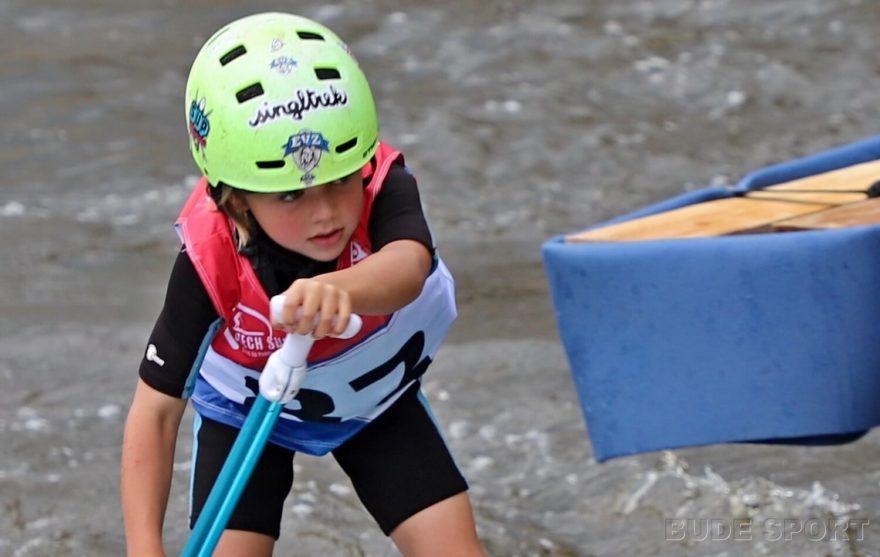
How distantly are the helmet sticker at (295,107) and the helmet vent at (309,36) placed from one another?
15 cm

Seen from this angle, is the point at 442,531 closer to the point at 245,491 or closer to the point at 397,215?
the point at 245,491

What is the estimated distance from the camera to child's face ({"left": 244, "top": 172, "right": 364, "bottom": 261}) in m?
2.85

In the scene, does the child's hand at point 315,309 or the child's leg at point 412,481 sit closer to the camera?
the child's hand at point 315,309

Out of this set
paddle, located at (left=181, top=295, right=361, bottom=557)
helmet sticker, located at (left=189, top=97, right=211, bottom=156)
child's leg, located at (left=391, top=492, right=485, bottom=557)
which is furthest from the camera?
child's leg, located at (left=391, top=492, right=485, bottom=557)

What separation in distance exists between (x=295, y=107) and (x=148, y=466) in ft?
2.36

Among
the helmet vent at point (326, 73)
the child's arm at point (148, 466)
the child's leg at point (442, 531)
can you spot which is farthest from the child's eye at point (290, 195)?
the child's leg at point (442, 531)

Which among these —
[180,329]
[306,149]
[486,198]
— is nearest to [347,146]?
[306,149]

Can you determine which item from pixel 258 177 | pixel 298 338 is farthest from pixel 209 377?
pixel 298 338

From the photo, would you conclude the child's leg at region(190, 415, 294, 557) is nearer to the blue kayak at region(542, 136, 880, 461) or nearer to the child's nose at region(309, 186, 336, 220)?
the child's nose at region(309, 186, 336, 220)

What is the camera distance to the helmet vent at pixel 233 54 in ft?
9.46

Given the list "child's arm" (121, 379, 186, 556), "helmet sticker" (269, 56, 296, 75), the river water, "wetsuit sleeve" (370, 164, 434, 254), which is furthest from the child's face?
the river water

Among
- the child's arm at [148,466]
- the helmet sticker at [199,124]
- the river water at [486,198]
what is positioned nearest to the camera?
the child's arm at [148,466]

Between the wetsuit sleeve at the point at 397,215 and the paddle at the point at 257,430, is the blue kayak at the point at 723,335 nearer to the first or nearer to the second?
the wetsuit sleeve at the point at 397,215

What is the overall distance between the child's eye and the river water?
190 centimetres
